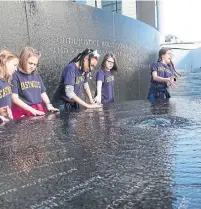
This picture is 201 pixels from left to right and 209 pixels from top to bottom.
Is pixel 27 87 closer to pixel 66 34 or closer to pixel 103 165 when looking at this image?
pixel 66 34

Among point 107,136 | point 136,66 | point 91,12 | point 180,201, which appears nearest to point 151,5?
point 136,66

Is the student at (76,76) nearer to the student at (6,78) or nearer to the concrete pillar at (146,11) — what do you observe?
the student at (6,78)

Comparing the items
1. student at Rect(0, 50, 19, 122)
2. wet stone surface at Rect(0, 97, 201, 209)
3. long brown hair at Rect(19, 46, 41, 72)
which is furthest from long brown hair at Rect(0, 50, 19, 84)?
wet stone surface at Rect(0, 97, 201, 209)

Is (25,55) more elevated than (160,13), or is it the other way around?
(160,13)

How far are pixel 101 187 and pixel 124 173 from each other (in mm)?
259

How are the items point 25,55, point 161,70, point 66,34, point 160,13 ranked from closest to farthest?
point 25,55
point 66,34
point 161,70
point 160,13

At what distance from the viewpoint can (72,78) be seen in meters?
5.50

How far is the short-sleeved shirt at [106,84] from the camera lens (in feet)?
21.2

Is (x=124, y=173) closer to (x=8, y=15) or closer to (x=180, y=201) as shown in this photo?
(x=180, y=201)

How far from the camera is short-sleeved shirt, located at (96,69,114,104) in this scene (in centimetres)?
646

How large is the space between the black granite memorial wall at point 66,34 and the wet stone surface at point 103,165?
2.43 metres

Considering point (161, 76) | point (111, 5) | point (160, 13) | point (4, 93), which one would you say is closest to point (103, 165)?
point (4, 93)

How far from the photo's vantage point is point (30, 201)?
177cm

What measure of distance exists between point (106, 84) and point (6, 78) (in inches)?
93.9
